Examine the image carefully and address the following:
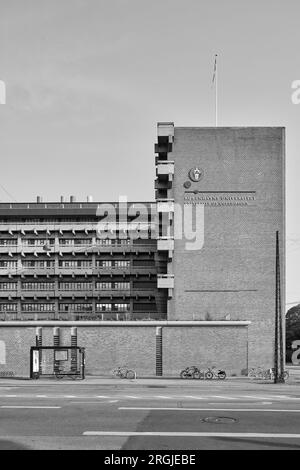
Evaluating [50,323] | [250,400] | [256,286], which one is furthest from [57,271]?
[250,400]

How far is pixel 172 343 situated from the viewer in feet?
175

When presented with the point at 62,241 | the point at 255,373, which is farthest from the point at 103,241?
the point at 255,373

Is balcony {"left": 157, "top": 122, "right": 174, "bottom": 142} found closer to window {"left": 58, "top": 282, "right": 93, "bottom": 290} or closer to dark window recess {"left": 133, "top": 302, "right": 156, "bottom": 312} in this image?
dark window recess {"left": 133, "top": 302, "right": 156, "bottom": 312}

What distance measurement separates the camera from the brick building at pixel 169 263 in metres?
53.3

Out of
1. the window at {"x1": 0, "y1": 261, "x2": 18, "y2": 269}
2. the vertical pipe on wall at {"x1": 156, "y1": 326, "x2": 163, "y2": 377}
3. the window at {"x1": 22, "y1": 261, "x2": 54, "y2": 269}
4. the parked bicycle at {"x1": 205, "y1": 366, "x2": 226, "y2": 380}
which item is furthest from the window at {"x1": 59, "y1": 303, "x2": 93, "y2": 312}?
the parked bicycle at {"x1": 205, "y1": 366, "x2": 226, "y2": 380}

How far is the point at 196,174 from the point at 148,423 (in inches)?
1732

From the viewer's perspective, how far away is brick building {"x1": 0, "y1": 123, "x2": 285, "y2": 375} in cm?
5331

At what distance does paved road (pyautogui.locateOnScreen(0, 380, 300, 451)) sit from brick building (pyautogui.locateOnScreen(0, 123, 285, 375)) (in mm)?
27057

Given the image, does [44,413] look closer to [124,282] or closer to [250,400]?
[250,400]

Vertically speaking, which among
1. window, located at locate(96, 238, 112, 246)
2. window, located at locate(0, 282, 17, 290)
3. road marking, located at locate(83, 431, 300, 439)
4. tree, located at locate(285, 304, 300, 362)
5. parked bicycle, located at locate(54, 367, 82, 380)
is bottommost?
tree, located at locate(285, 304, 300, 362)

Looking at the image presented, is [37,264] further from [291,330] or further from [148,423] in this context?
[148,423]

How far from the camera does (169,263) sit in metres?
60.2
